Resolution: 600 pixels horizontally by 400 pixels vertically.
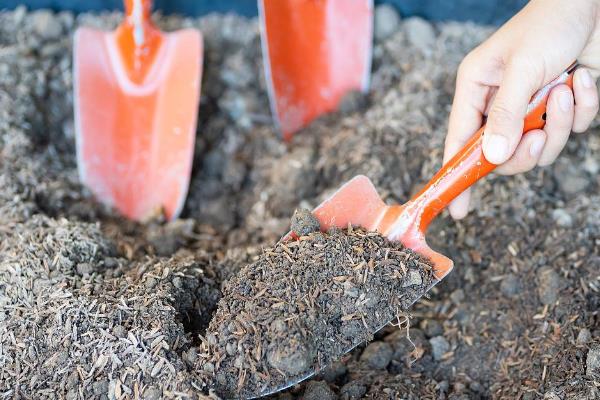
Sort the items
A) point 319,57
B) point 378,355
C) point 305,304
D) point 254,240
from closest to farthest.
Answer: point 305,304
point 378,355
point 254,240
point 319,57

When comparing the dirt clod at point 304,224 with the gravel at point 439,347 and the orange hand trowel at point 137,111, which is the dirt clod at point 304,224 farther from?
the orange hand trowel at point 137,111

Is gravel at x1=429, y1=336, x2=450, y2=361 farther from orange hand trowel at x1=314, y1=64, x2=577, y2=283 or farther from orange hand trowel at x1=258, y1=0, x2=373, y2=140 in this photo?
orange hand trowel at x1=258, y1=0, x2=373, y2=140

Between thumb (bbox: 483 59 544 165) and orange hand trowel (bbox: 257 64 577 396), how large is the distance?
0.11 ft

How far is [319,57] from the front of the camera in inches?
87.5

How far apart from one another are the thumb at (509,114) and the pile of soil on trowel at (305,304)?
279 millimetres

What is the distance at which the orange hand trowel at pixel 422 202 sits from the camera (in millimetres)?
1397

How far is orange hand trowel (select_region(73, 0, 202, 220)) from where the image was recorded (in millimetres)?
1966

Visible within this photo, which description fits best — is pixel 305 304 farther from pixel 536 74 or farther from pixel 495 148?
pixel 536 74

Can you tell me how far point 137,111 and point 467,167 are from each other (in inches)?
43.6

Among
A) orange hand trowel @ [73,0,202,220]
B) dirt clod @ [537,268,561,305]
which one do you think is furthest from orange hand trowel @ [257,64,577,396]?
orange hand trowel @ [73,0,202,220]

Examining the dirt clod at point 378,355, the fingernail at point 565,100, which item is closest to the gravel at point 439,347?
the dirt clod at point 378,355

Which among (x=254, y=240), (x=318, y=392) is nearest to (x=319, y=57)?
(x=254, y=240)

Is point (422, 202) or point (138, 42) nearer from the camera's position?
point (422, 202)

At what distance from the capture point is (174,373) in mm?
1227
